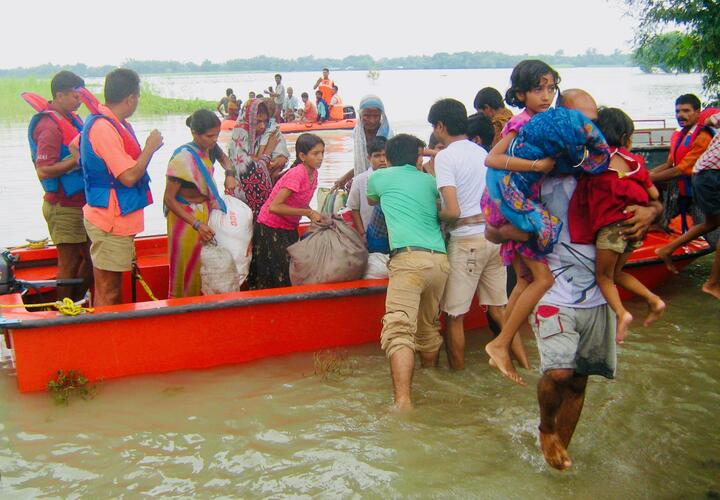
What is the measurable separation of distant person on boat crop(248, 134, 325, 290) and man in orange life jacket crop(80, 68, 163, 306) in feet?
2.91

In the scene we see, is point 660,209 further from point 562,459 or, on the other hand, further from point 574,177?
point 562,459

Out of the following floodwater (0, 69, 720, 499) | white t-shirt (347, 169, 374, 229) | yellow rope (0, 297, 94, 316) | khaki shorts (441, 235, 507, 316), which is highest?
white t-shirt (347, 169, 374, 229)

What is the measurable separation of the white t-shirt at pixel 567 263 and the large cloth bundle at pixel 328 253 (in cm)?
200

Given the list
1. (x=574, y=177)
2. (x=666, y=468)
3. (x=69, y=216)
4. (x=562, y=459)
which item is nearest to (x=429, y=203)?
(x=574, y=177)

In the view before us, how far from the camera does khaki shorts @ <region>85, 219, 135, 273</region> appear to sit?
471cm

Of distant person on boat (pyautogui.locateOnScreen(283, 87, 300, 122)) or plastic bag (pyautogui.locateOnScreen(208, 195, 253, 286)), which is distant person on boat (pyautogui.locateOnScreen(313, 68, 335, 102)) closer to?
distant person on boat (pyautogui.locateOnScreen(283, 87, 300, 122))

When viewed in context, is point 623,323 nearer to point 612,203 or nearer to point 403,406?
point 612,203

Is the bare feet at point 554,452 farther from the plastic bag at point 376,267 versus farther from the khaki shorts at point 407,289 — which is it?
the plastic bag at point 376,267

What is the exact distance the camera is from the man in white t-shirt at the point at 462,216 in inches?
170

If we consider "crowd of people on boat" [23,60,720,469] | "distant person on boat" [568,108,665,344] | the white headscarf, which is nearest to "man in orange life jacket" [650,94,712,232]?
"crowd of people on boat" [23,60,720,469]

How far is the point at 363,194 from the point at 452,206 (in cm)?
90

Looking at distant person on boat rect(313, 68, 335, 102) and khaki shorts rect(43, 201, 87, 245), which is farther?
distant person on boat rect(313, 68, 335, 102)

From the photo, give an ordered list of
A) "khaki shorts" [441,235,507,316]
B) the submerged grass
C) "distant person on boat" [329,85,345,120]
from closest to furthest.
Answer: "khaki shorts" [441,235,507,316], "distant person on boat" [329,85,345,120], the submerged grass

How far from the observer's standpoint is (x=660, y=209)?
3127mm
